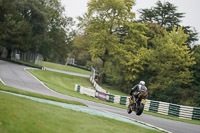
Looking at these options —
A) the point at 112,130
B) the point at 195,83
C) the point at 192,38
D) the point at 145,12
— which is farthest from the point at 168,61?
the point at 112,130

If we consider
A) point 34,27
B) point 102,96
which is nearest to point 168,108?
point 102,96

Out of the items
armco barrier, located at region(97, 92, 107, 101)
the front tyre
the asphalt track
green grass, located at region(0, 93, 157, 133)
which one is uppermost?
green grass, located at region(0, 93, 157, 133)

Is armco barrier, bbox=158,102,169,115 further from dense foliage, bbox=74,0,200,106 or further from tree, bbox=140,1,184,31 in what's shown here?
tree, bbox=140,1,184,31

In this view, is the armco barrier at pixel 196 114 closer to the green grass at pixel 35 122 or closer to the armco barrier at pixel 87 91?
the armco barrier at pixel 87 91

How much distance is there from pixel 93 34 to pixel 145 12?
739 inches

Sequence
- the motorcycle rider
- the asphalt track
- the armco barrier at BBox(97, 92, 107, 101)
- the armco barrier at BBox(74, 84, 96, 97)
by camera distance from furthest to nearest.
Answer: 1. the armco barrier at BBox(74, 84, 96, 97)
2. the armco barrier at BBox(97, 92, 107, 101)
3. the asphalt track
4. the motorcycle rider

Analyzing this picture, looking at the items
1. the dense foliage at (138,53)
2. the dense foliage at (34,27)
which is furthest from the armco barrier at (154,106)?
the dense foliage at (34,27)

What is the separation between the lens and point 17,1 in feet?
186

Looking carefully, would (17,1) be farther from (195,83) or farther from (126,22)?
(195,83)

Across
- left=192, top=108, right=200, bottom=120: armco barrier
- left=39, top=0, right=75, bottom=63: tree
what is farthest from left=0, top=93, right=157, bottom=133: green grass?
left=39, top=0, right=75, bottom=63: tree

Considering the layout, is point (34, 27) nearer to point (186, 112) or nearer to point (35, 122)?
point (186, 112)

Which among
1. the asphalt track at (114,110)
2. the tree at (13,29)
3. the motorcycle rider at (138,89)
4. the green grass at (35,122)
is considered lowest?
the asphalt track at (114,110)

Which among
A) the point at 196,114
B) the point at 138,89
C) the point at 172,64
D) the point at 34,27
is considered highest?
the point at 34,27

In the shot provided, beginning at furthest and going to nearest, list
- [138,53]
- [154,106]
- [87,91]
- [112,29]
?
[112,29]
[138,53]
[87,91]
[154,106]
